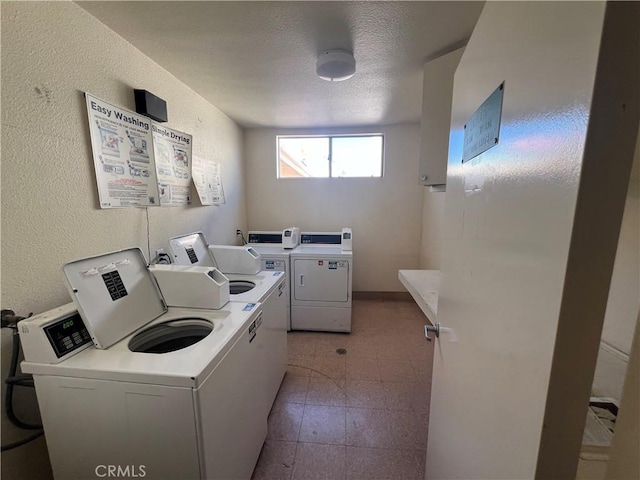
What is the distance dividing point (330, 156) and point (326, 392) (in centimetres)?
283

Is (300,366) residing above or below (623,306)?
below

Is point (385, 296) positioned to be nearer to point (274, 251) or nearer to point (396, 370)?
point (396, 370)

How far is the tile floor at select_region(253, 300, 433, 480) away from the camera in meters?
1.46

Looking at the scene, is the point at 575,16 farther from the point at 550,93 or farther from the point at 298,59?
the point at 298,59

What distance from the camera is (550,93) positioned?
41 cm

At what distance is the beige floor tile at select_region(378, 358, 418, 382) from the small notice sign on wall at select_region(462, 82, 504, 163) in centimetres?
195

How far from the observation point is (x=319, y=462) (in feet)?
4.83

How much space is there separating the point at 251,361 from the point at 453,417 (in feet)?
3.07

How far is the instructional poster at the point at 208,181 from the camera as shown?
91.2 inches

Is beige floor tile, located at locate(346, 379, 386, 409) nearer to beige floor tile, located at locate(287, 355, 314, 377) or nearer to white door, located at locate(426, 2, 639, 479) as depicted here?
beige floor tile, located at locate(287, 355, 314, 377)

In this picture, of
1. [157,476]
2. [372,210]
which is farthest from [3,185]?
[372,210]

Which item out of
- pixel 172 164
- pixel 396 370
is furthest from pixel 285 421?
pixel 172 164

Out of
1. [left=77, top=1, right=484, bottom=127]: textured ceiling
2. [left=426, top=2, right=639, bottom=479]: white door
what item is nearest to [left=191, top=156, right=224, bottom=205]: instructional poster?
[left=77, top=1, right=484, bottom=127]: textured ceiling

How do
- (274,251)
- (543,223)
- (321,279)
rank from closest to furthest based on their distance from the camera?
(543,223) < (321,279) < (274,251)
